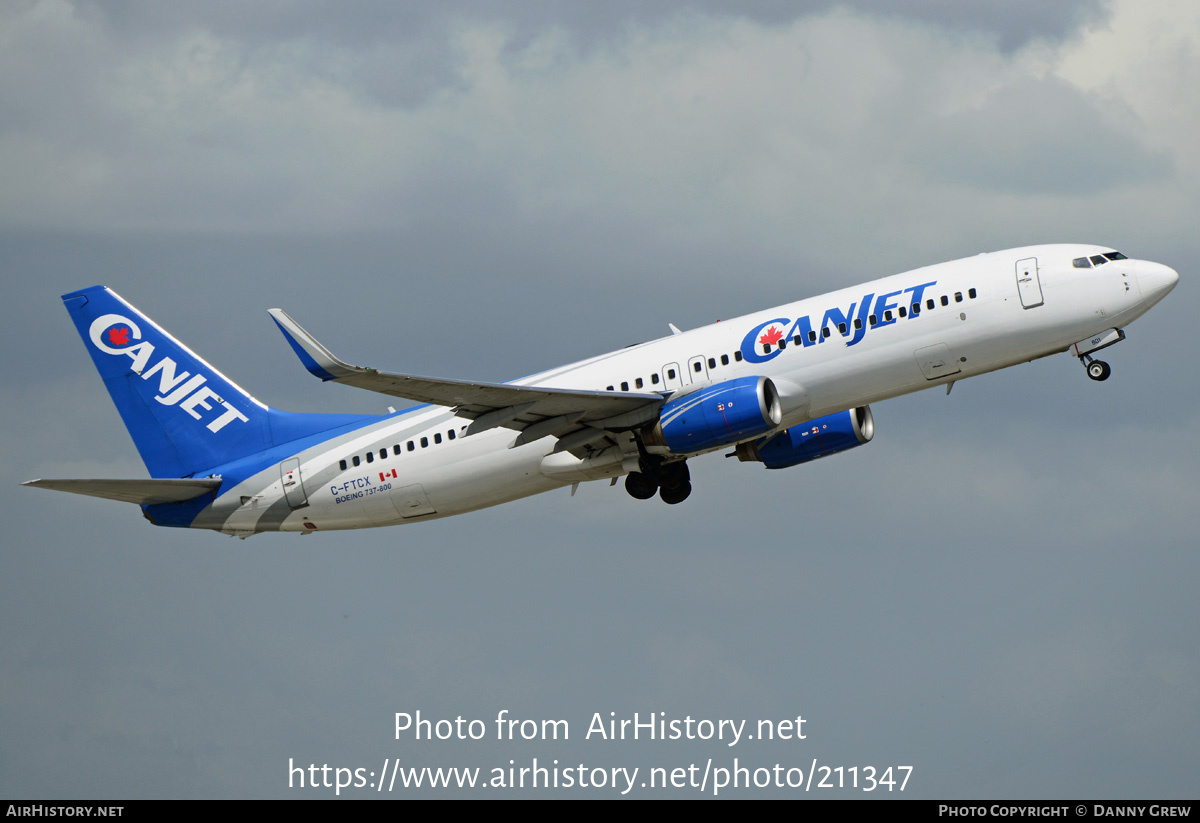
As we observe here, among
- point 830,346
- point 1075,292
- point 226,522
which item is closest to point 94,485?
point 226,522

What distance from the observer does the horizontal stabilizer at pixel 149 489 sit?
48281 mm

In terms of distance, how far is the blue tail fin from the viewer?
53.3 metres

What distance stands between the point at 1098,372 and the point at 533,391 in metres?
18.0

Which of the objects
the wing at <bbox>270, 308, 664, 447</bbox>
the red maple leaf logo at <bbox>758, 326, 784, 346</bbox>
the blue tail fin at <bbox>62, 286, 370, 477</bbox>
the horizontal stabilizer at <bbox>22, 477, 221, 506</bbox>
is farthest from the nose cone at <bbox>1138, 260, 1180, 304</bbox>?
the horizontal stabilizer at <bbox>22, 477, 221, 506</bbox>

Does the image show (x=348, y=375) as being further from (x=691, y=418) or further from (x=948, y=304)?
(x=948, y=304)

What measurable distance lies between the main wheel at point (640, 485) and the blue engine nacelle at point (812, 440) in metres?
4.39

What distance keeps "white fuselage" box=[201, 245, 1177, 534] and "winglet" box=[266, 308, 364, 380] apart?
345 inches

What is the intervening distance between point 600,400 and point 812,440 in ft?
34.0

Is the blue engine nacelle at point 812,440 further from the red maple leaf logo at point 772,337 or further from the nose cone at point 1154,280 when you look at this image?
the nose cone at point 1154,280

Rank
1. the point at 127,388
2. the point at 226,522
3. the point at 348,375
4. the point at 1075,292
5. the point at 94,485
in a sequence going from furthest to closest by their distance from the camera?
1. the point at 127,388
2. the point at 226,522
3. the point at 94,485
4. the point at 1075,292
5. the point at 348,375

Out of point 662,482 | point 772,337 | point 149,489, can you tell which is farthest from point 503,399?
point 149,489

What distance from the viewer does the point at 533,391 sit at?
43812mm

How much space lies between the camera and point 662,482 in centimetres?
4950

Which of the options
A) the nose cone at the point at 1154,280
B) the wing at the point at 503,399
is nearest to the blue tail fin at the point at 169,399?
the wing at the point at 503,399
